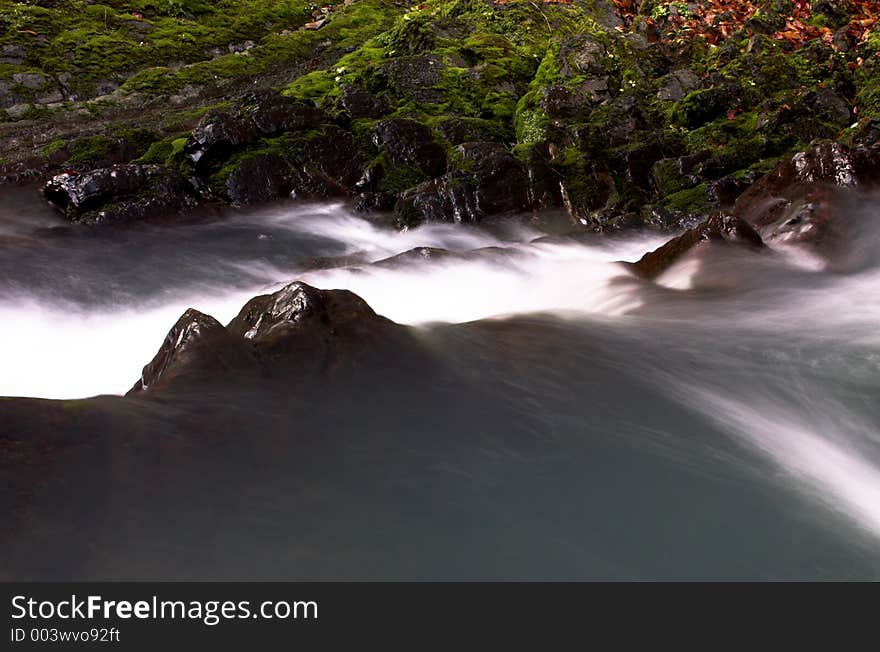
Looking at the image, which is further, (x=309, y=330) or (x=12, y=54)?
(x=12, y=54)

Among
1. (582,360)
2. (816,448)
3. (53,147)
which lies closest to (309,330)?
(582,360)

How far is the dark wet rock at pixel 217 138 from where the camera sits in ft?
38.9

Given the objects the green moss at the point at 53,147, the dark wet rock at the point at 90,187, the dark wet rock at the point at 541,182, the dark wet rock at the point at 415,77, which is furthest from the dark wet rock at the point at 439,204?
the green moss at the point at 53,147

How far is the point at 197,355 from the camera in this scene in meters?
4.50

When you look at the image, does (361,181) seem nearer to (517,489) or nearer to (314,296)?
(314,296)

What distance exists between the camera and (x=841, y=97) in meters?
13.8

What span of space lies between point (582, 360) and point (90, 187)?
8436 mm

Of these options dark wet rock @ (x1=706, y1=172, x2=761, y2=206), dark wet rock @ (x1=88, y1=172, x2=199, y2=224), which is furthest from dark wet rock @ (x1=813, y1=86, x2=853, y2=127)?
dark wet rock @ (x1=88, y1=172, x2=199, y2=224)

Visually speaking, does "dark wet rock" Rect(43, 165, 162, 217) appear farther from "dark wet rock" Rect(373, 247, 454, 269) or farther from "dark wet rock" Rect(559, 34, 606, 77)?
"dark wet rock" Rect(559, 34, 606, 77)

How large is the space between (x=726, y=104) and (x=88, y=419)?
1263 centimetres

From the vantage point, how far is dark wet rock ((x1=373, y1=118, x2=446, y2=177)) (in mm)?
12367

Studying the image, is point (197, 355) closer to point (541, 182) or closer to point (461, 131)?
point (541, 182)
